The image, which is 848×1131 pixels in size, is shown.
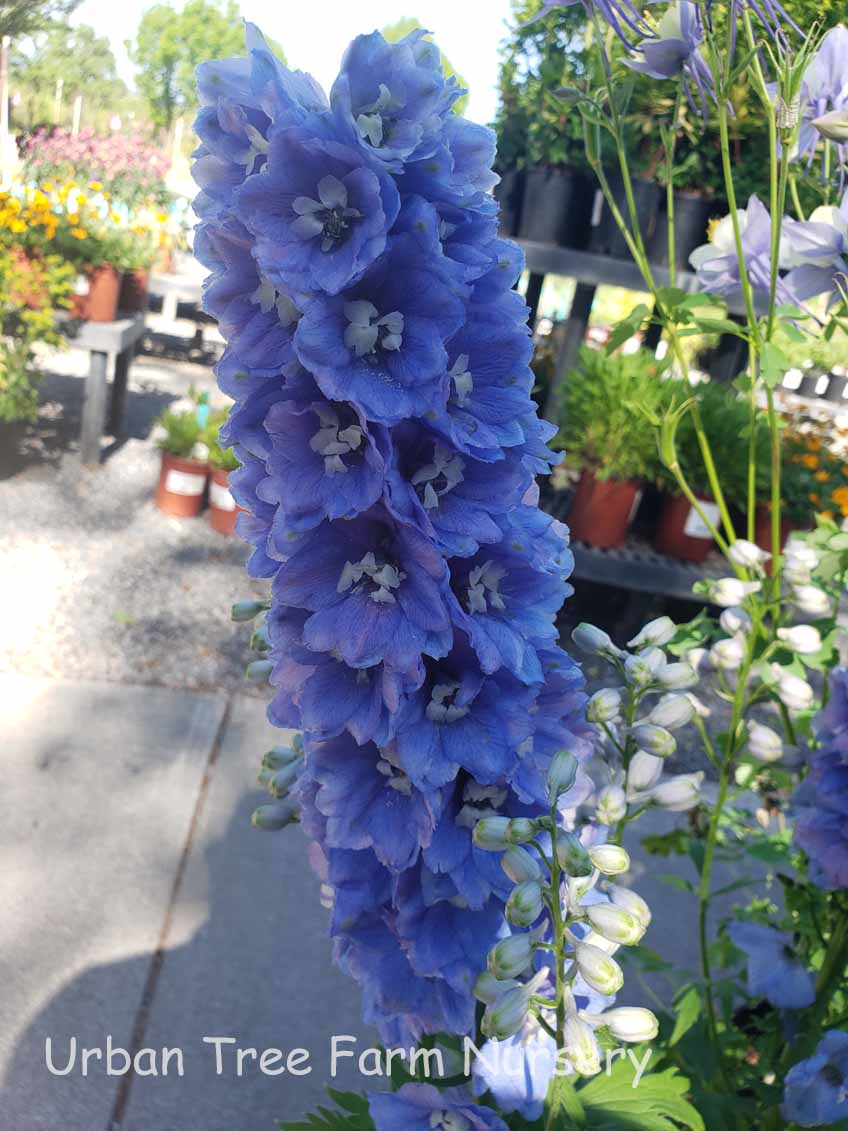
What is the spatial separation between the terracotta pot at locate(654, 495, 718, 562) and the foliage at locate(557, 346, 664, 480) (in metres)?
0.21

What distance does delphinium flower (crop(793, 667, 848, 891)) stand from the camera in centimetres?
112

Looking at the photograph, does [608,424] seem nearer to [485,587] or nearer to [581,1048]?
[485,587]

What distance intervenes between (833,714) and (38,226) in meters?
5.11

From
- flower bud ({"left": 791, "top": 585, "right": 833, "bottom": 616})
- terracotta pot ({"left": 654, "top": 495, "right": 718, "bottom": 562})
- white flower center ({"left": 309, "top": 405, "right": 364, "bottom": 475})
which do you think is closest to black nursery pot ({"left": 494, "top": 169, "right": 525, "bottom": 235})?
terracotta pot ({"left": 654, "top": 495, "right": 718, "bottom": 562})

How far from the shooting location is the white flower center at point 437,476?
0.79 m

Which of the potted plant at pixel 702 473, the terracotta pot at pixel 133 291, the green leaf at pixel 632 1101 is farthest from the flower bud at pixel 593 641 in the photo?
the terracotta pot at pixel 133 291

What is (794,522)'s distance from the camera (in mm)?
4402

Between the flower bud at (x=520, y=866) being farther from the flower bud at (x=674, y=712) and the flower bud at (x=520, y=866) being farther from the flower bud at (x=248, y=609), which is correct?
the flower bud at (x=248, y=609)

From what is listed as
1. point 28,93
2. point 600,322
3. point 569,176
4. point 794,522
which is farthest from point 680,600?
point 28,93

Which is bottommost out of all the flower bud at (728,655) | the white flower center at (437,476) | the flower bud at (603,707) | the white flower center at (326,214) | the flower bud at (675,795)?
the flower bud at (675,795)

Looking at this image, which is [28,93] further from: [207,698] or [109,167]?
[207,698]

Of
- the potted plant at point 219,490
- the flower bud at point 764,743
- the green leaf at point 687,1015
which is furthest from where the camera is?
the potted plant at point 219,490

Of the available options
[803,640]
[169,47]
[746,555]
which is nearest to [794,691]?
[803,640]

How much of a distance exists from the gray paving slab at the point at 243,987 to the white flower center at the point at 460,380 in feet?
6.03
